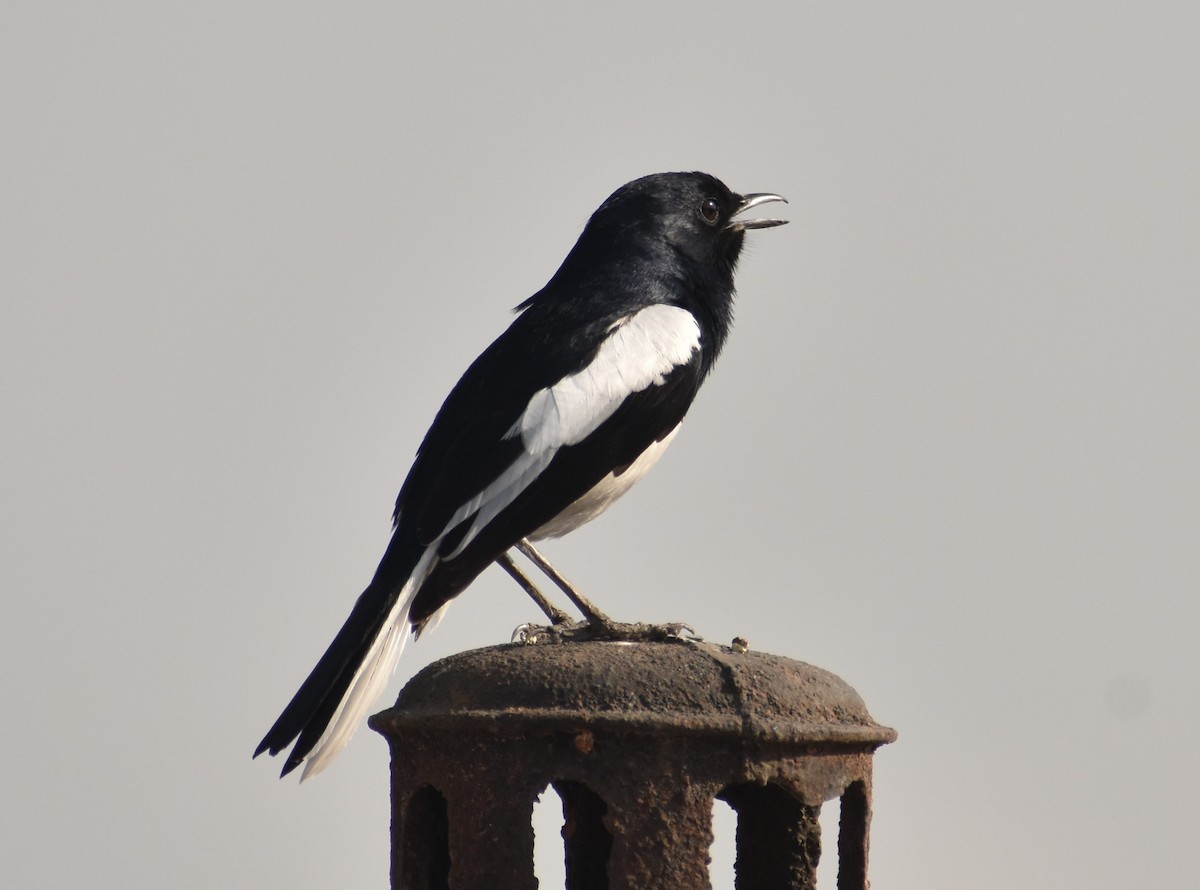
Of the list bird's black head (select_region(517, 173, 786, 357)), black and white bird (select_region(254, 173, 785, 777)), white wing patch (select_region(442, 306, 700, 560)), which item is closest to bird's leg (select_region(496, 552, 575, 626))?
black and white bird (select_region(254, 173, 785, 777))

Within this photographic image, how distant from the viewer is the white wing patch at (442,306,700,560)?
229 inches

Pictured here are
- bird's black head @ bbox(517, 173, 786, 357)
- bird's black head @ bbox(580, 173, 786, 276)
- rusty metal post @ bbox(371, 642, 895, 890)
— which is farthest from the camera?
bird's black head @ bbox(580, 173, 786, 276)

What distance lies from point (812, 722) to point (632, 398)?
5.99 feet

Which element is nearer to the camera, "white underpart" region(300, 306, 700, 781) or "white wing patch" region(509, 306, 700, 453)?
"white underpart" region(300, 306, 700, 781)

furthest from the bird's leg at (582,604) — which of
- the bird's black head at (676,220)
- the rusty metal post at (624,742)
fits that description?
the bird's black head at (676,220)

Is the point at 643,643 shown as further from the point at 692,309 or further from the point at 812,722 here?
the point at 692,309

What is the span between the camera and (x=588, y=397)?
20.1ft

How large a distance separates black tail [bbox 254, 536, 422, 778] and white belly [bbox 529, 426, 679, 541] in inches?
33.2

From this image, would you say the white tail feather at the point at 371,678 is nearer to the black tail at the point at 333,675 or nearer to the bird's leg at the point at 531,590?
the black tail at the point at 333,675

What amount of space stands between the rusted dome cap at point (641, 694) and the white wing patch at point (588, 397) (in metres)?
0.87

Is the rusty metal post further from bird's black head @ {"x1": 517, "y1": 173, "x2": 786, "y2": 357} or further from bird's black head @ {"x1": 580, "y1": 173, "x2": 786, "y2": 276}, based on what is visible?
bird's black head @ {"x1": 580, "y1": 173, "x2": 786, "y2": 276}

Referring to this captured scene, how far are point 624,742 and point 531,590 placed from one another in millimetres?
1954

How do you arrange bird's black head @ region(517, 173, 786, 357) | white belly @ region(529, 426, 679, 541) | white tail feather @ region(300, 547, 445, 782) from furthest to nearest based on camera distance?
1. bird's black head @ region(517, 173, 786, 357)
2. white belly @ region(529, 426, 679, 541)
3. white tail feather @ region(300, 547, 445, 782)

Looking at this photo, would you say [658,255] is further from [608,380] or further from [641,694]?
[641,694]
